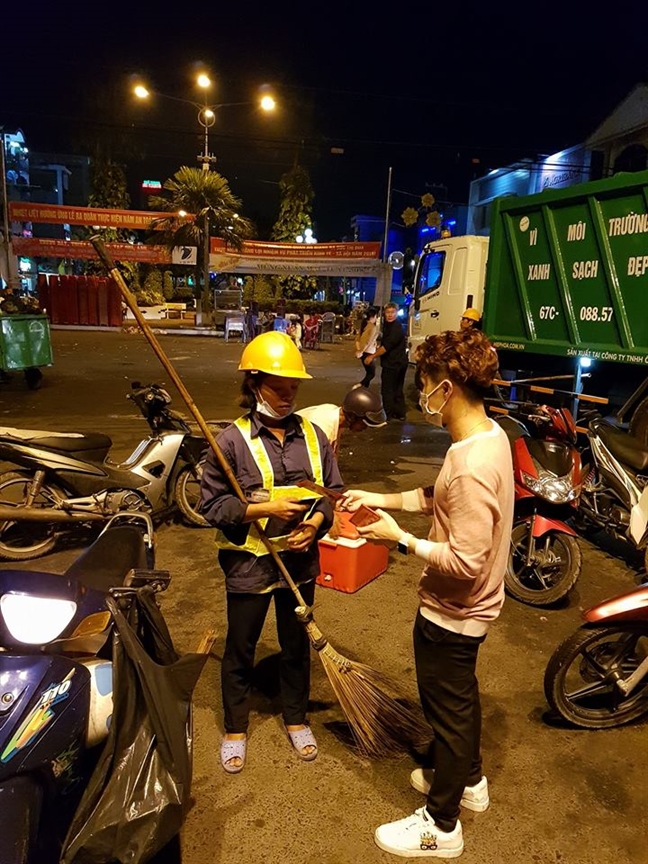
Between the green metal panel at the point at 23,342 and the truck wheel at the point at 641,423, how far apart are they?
9350mm

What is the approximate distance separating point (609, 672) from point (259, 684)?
167 centimetres

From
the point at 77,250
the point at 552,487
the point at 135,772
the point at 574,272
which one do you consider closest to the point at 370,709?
the point at 135,772

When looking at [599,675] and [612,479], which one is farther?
[612,479]

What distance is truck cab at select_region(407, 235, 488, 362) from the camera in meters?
11.1

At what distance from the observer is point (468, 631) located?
2064 mm

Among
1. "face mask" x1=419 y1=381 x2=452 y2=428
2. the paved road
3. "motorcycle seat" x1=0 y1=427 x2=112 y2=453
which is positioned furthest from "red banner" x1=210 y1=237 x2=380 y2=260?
"face mask" x1=419 y1=381 x2=452 y2=428

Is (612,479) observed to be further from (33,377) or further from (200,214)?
(200,214)

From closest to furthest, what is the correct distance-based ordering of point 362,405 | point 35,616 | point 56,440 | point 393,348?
point 35,616 < point 362,405 < point 56,440 < point 393,348

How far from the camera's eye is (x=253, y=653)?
2551 millimetres

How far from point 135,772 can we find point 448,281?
1077cm

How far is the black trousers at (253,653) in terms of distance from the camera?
8.18ft

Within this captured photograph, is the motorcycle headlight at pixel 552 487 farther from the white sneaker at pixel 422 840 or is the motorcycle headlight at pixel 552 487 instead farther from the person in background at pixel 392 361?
the person in background at pixel 392 361

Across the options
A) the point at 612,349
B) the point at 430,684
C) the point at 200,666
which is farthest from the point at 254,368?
the point at 612,349

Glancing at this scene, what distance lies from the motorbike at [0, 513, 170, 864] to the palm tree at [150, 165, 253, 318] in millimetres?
27942
